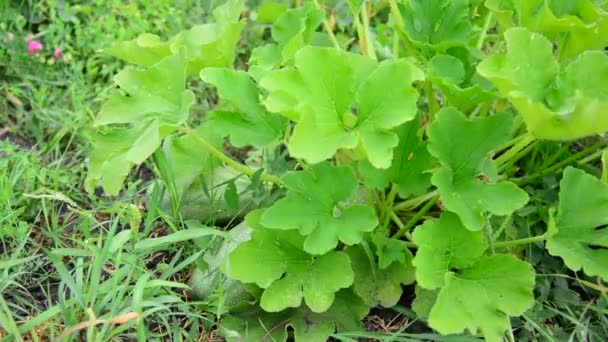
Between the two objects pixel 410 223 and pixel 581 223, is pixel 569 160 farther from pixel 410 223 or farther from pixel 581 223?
pixel 410 223

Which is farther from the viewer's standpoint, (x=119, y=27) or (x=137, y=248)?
(x=119, y=27)

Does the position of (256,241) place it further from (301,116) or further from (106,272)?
(106,272)

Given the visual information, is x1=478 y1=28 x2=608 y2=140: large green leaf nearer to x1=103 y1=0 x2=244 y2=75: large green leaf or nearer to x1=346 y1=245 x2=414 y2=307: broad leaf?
x1=346 y1=245 x2=414 y2=307: broad leaf

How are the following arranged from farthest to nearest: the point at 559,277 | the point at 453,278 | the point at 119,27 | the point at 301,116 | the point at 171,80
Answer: the point at 119,27, the point at 559,277, the point at 171,80, the point at 453,278, the point at 301,116

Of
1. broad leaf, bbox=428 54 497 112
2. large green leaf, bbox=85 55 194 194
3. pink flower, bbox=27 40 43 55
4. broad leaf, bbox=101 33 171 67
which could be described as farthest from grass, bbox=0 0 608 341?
broad leaf, bbox=428 54 497 112

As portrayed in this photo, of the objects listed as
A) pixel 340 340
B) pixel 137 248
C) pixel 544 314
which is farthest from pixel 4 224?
pixel 544 314

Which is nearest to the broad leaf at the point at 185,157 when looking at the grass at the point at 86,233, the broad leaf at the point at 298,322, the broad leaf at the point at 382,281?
the grass at the point at 86,233
